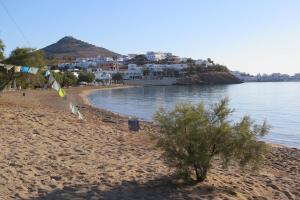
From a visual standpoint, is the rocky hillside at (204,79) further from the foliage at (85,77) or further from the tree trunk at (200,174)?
the tree trunk at (200,174)

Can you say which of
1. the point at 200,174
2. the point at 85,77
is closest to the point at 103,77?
the point at 85,77

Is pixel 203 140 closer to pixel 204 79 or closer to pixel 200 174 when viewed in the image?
pixel 200 174

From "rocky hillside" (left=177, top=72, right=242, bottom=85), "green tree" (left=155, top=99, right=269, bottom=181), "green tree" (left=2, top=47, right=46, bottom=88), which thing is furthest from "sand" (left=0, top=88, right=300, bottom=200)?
"rocky hillside" (left=177, top=72, right=242, bottom=85)

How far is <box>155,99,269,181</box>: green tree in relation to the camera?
8.15 meters

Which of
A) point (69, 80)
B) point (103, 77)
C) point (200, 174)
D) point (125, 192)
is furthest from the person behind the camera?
point (103, 77)

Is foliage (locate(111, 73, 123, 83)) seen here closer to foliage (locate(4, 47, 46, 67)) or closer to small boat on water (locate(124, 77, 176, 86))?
small boat on water (locate(124, 77, 176, 86))

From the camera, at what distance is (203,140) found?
26.8ft

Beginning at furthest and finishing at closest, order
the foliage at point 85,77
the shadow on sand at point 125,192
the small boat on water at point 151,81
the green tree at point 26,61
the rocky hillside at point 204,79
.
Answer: the small boat on water at point 151,81
the rocky hillside at point 204,79
the foliage at point 85,77
the green tree at point 26,61
the shadow on sand at point 125,192

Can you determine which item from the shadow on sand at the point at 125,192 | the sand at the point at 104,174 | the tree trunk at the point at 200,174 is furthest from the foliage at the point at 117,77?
the shadow on sand at the point at 125,192

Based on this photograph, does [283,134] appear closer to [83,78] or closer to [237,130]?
[237,130]

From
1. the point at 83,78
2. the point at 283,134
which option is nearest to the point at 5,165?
the point at 283,134

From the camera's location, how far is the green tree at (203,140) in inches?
321

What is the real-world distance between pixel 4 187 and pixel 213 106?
4151 millimetres

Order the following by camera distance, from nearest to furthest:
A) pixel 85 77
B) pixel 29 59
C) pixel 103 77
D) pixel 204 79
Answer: pixel 29 59
pixel 85 77
pixel 103 77
pixel 204 79
